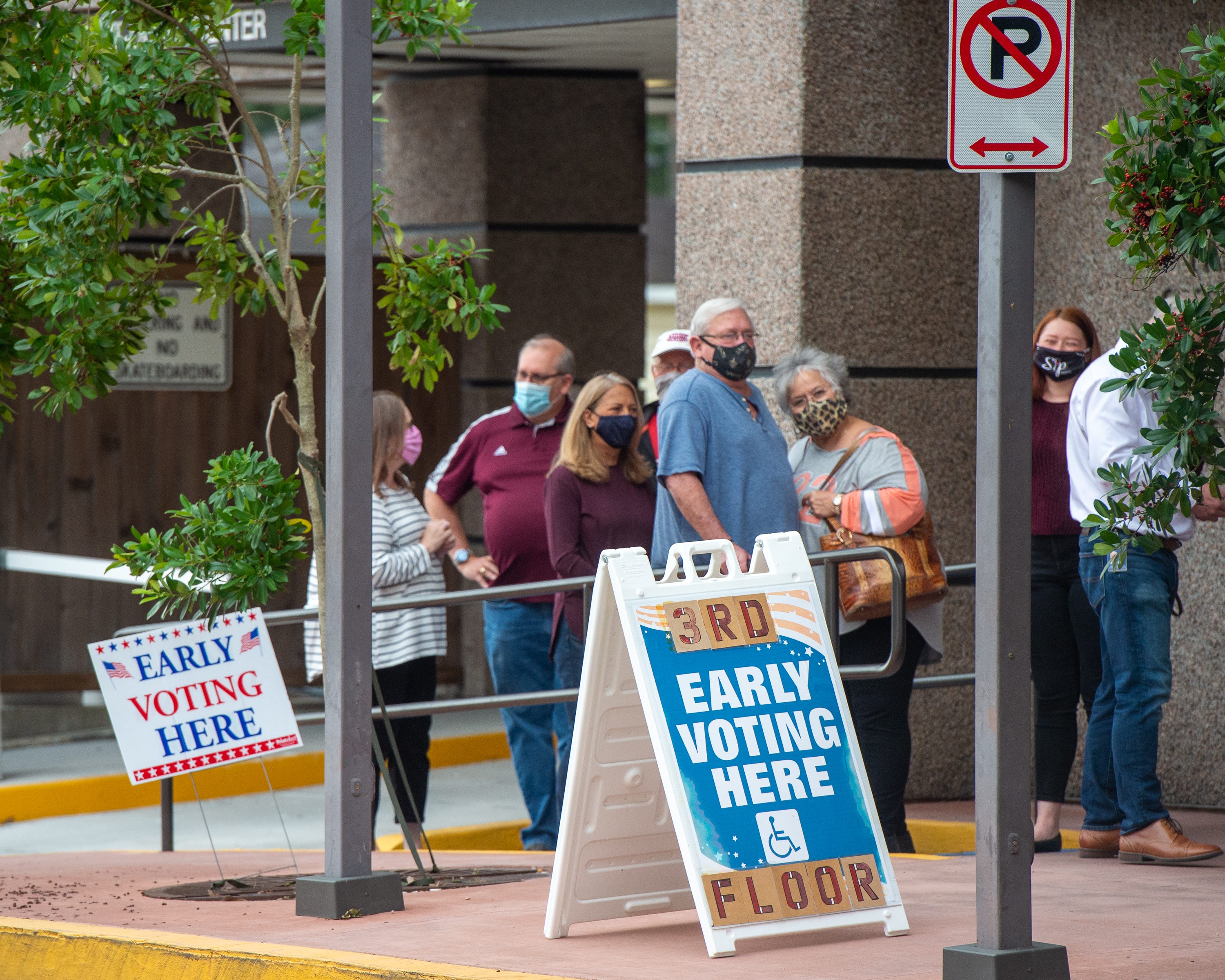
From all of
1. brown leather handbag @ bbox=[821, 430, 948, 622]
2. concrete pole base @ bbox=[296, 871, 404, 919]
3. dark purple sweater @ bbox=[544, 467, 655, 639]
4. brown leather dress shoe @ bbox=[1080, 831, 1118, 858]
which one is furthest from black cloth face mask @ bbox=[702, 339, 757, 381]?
concrete pole base @ bbox=[296, 871, 404, 919]

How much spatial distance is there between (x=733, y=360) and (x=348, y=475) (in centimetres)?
183

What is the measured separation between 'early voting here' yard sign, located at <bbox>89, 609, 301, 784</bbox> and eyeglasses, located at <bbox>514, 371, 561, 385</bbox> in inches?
78.1

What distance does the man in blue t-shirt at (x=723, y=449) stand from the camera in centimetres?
703

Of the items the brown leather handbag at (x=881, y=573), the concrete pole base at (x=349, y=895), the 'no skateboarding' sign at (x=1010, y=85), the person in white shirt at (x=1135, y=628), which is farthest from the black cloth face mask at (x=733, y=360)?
the 'no skateboarding' sign at (x=1010, y=85)

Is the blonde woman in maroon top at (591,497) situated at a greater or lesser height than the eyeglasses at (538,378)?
lesser

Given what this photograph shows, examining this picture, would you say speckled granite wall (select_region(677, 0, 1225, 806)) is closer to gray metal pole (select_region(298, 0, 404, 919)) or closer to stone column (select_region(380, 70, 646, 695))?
gray metal pole (select_region(298, 0, 404, 919))

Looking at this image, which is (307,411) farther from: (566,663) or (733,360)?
(566,663)

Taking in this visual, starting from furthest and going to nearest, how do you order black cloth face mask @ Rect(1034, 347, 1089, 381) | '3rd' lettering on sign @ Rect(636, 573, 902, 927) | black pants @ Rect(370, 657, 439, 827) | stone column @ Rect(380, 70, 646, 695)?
stone column @ Rect(380, 70, 646, 695), black pants @ Rect(370, 657, 439, 827), black cloth face mask @ Rect(1034, 347, 1089, 381), '3rd' lettering on sign @ Rect(636, 573, 902, 927)

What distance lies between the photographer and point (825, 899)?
526cm

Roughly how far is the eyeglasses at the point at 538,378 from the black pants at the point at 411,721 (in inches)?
48.9

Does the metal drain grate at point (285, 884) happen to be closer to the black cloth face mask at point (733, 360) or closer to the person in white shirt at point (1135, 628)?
the black cloth face mask at point (733, 360)

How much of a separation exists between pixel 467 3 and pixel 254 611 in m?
2.30

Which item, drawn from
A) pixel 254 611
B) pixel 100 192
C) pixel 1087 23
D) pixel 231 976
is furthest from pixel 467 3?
pixel 231 976

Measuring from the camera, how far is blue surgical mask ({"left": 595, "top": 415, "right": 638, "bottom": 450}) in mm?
7664
